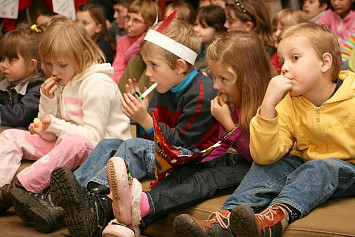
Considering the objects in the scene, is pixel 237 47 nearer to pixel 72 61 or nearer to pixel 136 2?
pixel 72 61

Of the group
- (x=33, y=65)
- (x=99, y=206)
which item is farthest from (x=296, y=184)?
(x=33, y=65)

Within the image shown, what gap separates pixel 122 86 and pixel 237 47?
6.23ft

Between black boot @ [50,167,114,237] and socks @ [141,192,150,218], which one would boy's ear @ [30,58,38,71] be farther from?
socks @ [141,192,150,218]

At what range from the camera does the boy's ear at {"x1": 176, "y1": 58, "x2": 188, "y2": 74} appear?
109 inches

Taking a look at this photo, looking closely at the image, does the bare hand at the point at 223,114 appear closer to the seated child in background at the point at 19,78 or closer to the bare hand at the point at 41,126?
the bare hand at the point at 41,126

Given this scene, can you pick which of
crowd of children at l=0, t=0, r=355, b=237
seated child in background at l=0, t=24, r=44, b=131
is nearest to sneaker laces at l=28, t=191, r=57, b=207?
crowd of children at l=0, t=0, r=355, b=237

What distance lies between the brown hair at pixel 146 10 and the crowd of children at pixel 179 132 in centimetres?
121

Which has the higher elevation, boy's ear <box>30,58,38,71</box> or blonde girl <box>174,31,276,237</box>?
blonde girl <box>174,31,276,237</box>

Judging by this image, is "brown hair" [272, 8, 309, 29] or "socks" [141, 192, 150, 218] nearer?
"socks" [141, 192, 150, 218]

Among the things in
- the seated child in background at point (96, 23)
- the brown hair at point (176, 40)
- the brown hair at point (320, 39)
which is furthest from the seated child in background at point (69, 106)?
the seated child in background at point (96, 23)

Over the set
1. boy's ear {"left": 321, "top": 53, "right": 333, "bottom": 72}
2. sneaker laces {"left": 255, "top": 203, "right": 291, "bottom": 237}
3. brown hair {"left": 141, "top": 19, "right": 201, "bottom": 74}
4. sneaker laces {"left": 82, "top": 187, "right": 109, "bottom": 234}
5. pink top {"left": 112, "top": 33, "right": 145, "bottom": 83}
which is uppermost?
boy's ear {"left": 321, "top": 53, "right": 333, "bottom": 72}

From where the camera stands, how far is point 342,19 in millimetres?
4246

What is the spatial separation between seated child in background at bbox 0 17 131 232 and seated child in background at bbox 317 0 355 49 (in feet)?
5.97

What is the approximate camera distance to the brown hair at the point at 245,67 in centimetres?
252
